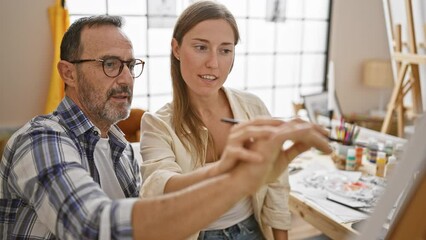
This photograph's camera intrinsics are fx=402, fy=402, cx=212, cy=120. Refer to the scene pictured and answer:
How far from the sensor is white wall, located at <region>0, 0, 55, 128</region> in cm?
277

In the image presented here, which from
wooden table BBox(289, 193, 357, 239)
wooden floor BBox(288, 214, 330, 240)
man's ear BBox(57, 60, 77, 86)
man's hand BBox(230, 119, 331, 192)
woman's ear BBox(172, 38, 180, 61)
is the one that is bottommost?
wooden floor BBox(288, 214, 330, 240)

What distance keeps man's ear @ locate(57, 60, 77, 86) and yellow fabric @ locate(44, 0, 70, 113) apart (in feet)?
5.70

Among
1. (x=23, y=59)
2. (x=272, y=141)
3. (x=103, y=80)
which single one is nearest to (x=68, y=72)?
(x=103, y=80)

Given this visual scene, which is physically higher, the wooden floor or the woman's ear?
the woman's ear

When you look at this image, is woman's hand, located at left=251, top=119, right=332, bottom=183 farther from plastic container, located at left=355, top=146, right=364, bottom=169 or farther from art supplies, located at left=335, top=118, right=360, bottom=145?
art supplies, located at left=335, top=118, right=360, bottom=145

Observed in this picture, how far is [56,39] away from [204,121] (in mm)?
1880

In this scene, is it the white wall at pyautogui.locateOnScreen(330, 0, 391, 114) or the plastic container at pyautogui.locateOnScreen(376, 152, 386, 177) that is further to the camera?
the white wall at pyautogui.locateOnScreen(330, 0, 391, 114)

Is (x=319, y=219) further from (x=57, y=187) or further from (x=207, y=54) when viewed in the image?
(x=57, y=187)

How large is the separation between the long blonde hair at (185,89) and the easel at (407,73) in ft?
6.59

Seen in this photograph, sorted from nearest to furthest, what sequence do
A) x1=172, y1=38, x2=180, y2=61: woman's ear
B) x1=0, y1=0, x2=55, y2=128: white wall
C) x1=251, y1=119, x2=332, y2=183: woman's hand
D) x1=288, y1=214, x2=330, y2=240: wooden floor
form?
x1=251, y1=119, x2=332, y2=183: woman's hand < x1=172, y1=38, x2=180, y2=61: woman's ear < x1=288, y1=214, x2=330, y2=240: wooden floor < x1=0, y1=0, x2=55, y2=128: white wall

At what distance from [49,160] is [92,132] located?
289 millimetres

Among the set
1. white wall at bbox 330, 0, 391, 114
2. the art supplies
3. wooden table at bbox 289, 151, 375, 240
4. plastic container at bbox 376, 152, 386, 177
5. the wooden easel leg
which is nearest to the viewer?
wooden table at bbox 289, 151, 375, 240

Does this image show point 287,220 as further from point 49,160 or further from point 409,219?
point 49,160

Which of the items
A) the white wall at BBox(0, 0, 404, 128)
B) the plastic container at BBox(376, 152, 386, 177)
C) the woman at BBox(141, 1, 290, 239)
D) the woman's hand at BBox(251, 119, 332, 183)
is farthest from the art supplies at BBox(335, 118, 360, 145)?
the white wall at BBox(0, 0, 404, 128)
